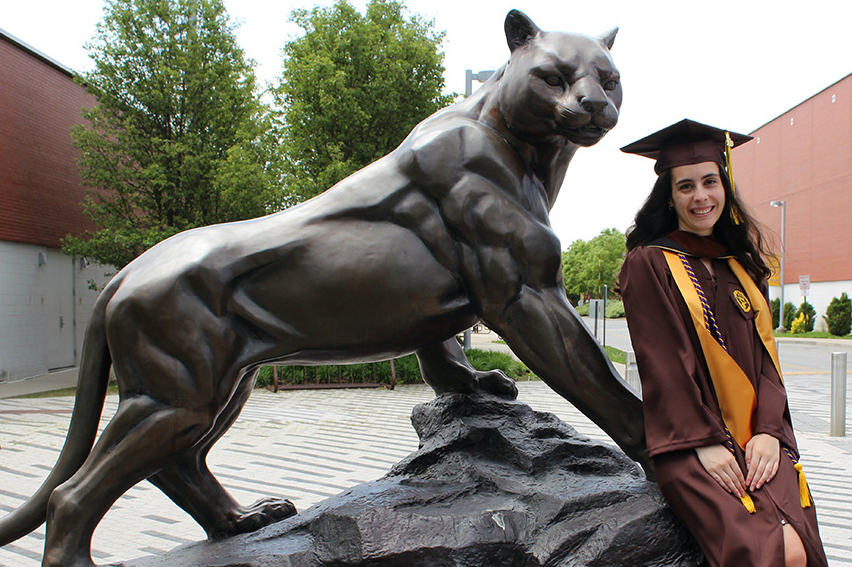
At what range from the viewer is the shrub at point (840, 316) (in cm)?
2625

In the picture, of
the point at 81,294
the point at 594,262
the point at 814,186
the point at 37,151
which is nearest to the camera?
the point at 37,151

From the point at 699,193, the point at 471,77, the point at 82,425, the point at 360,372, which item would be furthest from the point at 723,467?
the point at 360,372

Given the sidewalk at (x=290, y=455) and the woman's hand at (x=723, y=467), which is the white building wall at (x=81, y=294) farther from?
the woman's hand at (x=723, y=467)

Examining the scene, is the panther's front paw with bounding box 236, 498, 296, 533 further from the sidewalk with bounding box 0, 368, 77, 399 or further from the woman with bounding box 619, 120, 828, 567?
the sidewalk with bounding box 0, 368, 77, 399

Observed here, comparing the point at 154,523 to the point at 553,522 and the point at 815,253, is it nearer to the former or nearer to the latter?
the point at 553,522

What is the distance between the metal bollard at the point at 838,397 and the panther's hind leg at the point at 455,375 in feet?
20.4

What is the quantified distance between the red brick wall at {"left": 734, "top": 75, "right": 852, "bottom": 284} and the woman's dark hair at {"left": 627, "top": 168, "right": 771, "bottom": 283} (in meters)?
28.2

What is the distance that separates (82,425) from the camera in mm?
2346

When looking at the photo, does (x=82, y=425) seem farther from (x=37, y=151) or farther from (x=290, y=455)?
(x=37, y=151)

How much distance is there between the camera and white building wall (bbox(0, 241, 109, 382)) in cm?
1455

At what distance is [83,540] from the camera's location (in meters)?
2.12

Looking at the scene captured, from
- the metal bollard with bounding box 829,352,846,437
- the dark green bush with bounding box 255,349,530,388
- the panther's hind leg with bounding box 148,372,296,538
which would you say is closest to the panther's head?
the panther's hind leg with bounding box 148,372,296,538

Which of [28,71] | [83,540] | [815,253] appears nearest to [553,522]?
[83,540]

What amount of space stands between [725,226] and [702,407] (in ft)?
2.34
